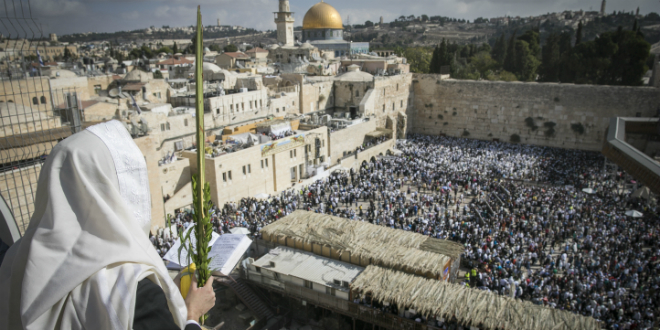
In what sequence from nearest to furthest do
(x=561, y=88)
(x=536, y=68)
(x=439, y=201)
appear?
(x=439, y=201)
(x=561, y=88)
(x=536, y=68)

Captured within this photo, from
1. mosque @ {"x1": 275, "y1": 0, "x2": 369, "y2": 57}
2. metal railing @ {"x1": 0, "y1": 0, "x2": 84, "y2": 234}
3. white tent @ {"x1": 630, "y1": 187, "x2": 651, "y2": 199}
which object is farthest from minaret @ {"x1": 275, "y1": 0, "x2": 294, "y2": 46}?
white tent @ {"x1": 630, "y1": 187, "x2": 651, "y2": 199}

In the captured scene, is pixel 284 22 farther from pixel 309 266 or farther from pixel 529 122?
pixel 309 266

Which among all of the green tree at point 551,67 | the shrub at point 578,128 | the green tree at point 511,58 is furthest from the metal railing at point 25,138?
the green tree at point 511,58

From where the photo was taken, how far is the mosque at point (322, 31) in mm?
51963

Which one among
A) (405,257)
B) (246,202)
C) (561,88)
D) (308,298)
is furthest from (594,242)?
(561,88)

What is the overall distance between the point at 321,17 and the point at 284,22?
5.68 metres

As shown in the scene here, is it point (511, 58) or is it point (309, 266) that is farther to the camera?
point (511, 58)

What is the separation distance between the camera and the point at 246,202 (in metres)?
16.0

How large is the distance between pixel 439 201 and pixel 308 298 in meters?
8.80

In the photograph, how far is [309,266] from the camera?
9.84 m

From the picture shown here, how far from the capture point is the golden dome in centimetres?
5338

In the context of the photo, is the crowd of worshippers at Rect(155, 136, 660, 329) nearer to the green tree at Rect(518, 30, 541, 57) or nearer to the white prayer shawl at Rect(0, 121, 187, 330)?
the white prayer shawl at Rect(0, 121, 187, 330)

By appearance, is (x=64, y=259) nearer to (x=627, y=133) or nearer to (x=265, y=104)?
(x=265, y=104)

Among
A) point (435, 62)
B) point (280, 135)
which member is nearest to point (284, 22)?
point (435, 62)
